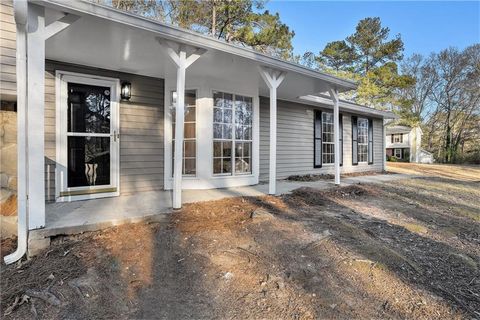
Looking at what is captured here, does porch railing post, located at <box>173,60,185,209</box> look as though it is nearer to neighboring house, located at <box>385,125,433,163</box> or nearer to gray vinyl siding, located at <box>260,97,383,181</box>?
gray vinyl siding, located at <box>260,97,383,181</box>

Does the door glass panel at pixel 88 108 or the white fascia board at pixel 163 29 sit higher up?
the white fascia board at pixel 163 29

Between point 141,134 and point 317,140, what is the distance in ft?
18.4

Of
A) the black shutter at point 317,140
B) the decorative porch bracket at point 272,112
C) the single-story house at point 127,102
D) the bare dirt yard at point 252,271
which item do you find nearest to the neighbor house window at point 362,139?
the black shutter at point 317,140

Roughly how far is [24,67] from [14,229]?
1844mm

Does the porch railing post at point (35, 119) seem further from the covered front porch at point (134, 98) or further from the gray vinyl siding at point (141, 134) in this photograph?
the gray vinyl siding at point (141, 134)

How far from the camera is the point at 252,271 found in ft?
8.24

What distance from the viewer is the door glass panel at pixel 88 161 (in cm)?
447

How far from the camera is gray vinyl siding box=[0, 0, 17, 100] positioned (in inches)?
141

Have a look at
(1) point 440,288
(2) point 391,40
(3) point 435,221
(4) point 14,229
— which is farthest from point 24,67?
(2) point 391,40

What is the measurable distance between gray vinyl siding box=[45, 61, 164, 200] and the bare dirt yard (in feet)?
5.74

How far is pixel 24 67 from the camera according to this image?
2863 mm

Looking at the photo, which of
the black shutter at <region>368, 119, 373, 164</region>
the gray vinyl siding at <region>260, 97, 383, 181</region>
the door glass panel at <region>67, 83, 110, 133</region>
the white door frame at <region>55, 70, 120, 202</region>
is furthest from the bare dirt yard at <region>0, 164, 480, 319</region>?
the black shutter at <region>368, 119, 373, 164</region>

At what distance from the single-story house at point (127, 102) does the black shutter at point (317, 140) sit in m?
1.87

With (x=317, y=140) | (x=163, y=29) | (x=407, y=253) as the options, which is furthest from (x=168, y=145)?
(x=317, y=140)
